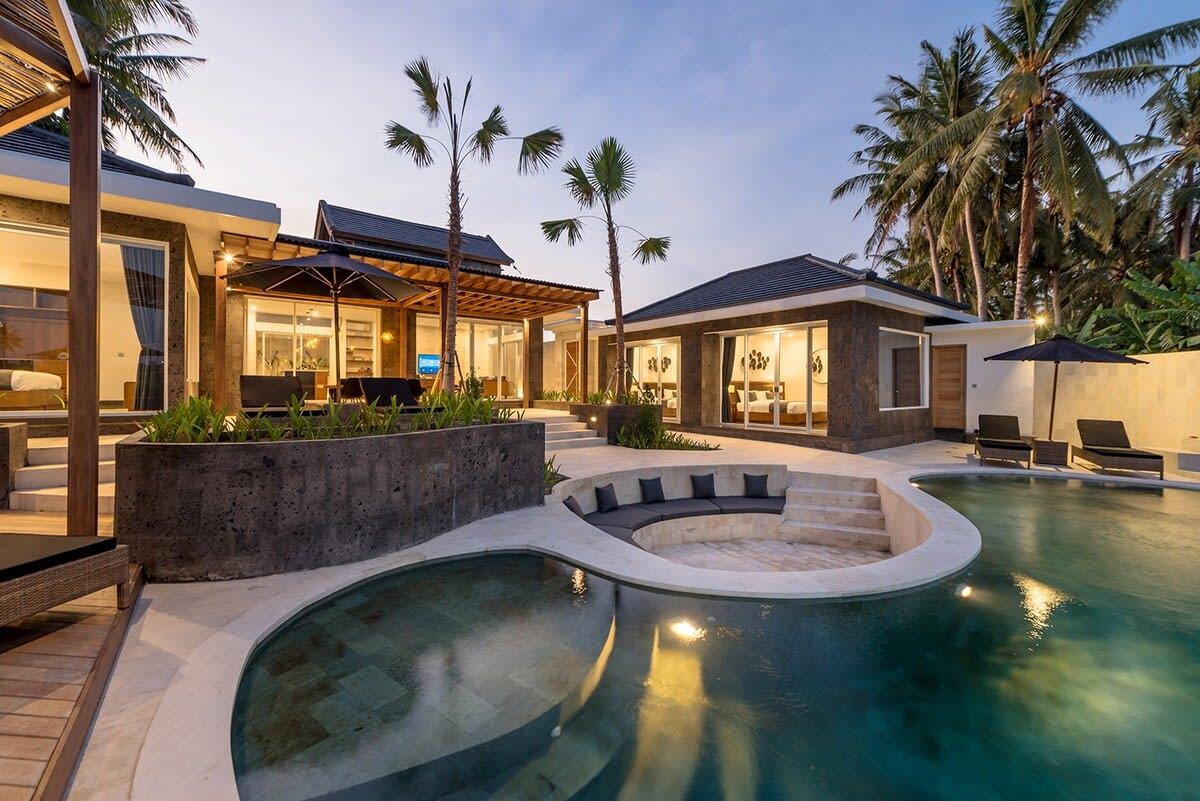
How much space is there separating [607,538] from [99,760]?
381 centimetres

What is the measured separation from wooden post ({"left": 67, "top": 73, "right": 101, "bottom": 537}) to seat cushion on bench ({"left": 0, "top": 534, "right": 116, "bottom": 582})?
2.36 ft

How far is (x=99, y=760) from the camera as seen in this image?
2.00m

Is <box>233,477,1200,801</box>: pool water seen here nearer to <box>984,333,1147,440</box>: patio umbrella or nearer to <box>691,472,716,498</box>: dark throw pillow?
<box>691,472,716,498</box>: dark throw pillow

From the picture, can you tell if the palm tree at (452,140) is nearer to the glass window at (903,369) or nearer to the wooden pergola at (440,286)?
the wooden pergola at (440,286)

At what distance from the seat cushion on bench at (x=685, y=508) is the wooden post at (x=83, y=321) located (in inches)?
235

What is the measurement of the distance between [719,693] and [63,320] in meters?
11.0

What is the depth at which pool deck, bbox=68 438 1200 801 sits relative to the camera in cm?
194

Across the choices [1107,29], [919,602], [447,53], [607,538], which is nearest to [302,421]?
[607,538]

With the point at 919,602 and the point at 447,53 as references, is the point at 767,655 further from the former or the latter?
the point at 447,53

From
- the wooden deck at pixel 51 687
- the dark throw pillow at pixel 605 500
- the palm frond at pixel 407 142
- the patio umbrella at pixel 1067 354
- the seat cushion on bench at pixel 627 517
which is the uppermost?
the palm frond at pixel 407 142

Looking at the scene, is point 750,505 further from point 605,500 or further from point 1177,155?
point 1177,155

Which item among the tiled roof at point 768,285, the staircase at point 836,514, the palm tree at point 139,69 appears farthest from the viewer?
the palm tree at point 139,69

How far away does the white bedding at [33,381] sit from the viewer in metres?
6.37

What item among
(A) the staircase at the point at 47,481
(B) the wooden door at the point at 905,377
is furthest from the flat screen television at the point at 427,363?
(B) the wooden door at the point at 905,377
